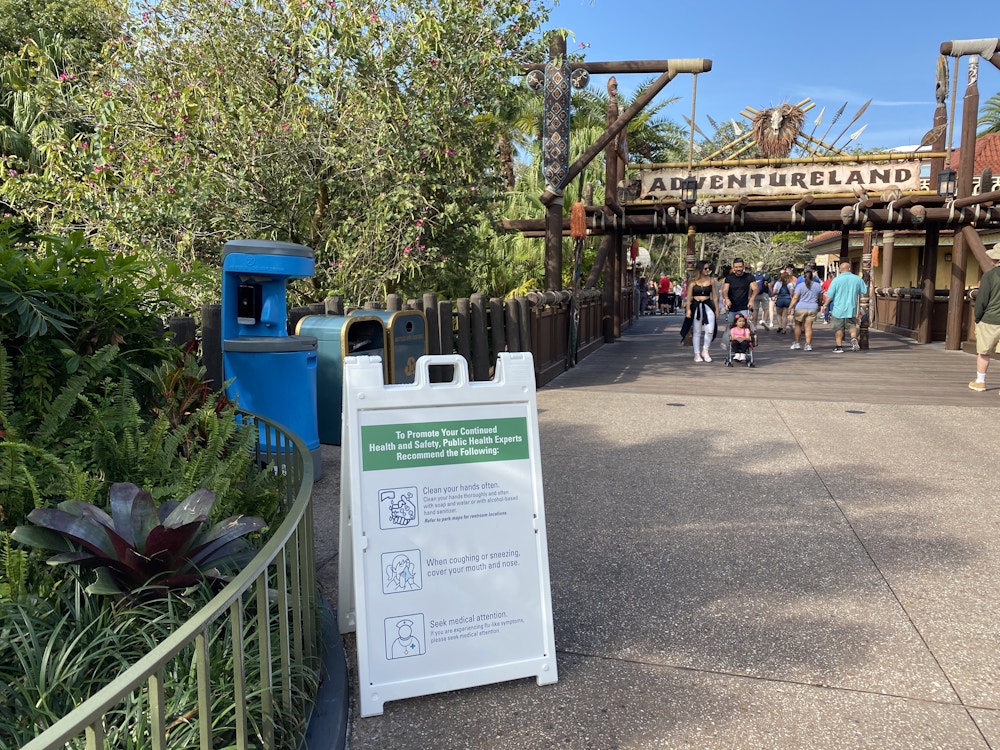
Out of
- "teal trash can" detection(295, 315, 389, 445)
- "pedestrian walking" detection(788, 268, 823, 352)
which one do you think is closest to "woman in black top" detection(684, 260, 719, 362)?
"pedestrian walking" detection(788, 268, 823, 352)

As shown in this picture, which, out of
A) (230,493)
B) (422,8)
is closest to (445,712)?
(230,493)

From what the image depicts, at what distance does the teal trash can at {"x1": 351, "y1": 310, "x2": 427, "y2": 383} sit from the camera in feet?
23.0

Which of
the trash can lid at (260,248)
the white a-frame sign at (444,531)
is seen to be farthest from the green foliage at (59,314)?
the trash can lid at (260,248)

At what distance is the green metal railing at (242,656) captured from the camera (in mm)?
1445

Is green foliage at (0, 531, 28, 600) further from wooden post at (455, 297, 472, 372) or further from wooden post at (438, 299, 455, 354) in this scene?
wooden post at (455, 297, 472, 372)

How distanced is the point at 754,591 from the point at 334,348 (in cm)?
407

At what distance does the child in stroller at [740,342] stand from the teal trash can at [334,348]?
761 cm

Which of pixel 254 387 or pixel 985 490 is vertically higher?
pixel 254 387

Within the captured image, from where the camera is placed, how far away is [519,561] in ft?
10.2

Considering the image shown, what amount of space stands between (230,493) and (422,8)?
7032mm

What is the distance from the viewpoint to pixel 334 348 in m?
6.71

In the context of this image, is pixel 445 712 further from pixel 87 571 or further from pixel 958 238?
pixel 958 238

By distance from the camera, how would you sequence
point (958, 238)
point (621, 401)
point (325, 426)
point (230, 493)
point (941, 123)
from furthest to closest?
point (941, 123)
point (958, 238)
point (621, 401)
point (325, 426)
point (230, 493)

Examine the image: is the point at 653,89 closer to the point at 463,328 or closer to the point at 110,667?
the point at 463,328
